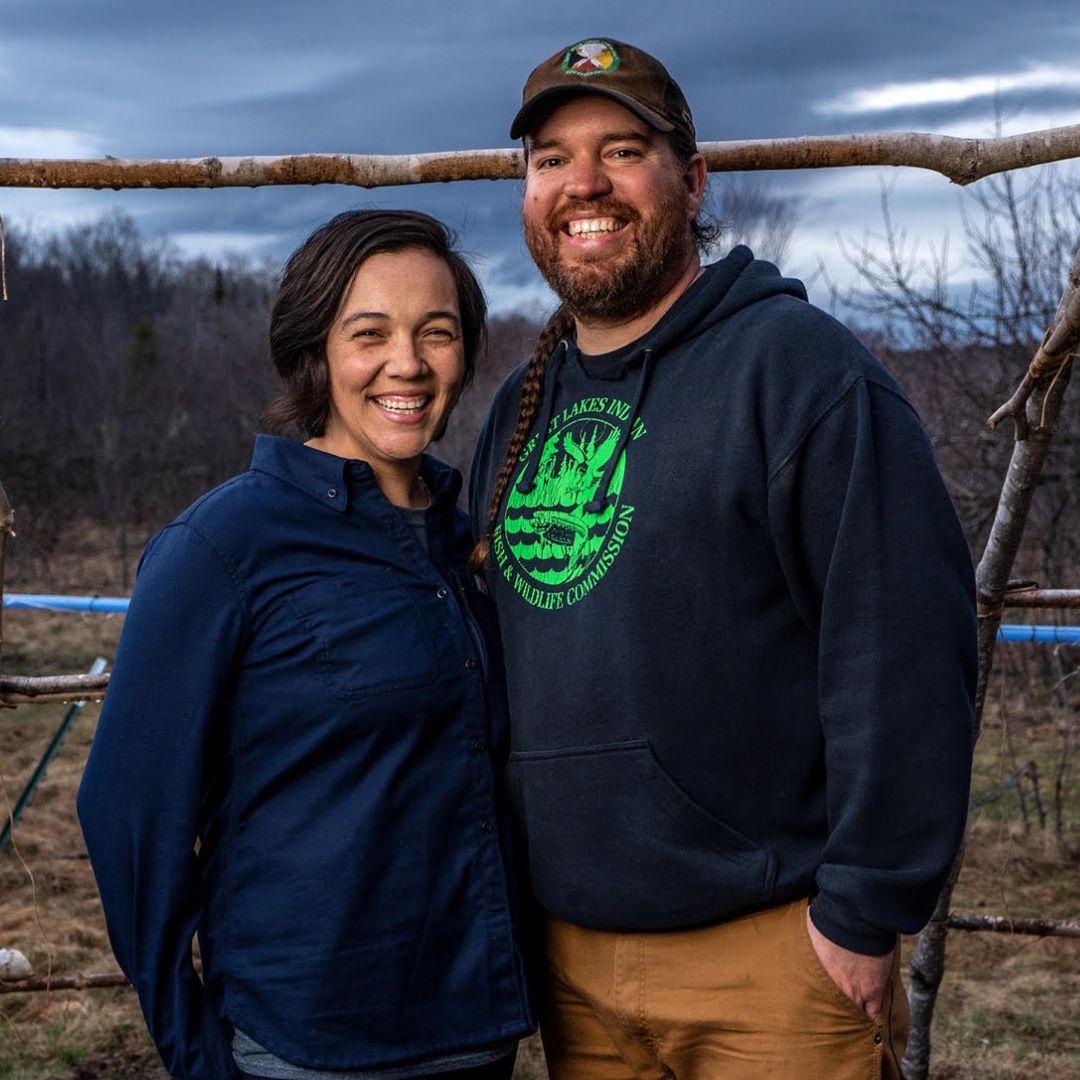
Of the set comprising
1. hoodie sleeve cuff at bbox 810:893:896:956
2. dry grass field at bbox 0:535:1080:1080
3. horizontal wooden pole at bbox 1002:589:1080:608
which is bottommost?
dry grass field at bbox 0:535:1080:1080

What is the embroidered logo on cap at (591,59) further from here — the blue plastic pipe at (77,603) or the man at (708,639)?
the blue plastic pipe at (77,603)

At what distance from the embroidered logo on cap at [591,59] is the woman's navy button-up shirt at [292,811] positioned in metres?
0.88

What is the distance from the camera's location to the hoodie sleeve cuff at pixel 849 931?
199 cm

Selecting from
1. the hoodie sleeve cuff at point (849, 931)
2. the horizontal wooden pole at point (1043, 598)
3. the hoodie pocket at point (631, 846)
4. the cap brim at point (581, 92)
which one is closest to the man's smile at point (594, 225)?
the cap brim at point (581, 92)

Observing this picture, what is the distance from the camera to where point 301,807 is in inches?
83.0

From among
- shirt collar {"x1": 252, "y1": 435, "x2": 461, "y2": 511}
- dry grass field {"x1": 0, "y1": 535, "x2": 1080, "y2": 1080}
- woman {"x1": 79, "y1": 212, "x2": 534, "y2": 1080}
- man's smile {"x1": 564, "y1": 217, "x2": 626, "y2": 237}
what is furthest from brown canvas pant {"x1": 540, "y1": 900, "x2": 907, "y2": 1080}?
dry grass field {"x1": 0, "y1": 535, "x2": 1080, "y2": 1080}

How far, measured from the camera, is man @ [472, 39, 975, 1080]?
196cm

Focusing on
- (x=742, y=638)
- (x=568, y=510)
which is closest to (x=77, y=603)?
(x=568, y=510)

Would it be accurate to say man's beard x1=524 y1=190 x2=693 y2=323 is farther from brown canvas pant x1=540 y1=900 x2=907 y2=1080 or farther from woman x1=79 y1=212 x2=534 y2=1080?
brown canvas pant x1=540 y1=900 x2=907 y2=1080

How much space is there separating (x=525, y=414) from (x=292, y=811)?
0.78m

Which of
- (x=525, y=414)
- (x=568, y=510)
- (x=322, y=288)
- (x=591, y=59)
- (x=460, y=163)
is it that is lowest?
(x=568, y=510)

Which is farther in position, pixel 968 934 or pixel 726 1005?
pixel 968 934

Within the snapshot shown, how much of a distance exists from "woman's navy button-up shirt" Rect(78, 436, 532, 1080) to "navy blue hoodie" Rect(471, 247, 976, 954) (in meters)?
0.16

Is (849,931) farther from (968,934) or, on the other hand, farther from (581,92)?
(968,934)
